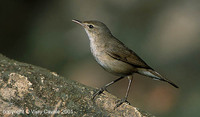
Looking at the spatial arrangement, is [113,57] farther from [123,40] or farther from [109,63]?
[123,40]

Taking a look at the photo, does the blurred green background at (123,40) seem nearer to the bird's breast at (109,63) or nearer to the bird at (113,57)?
the bird at (113,57)

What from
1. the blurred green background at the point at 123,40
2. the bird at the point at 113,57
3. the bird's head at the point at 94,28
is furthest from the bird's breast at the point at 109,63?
the blurred green background at the point at 123,40

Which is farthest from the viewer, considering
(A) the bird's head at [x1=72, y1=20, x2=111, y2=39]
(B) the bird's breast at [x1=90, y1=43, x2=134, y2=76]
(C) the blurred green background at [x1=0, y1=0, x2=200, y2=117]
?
(C) the blurred green background at [x1=0, y1=0, x2=200, y2=117]

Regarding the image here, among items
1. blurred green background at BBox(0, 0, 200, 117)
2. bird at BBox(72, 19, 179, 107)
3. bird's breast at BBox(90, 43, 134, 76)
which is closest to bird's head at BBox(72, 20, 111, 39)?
bird at BBox(72, 19, 179, 107)

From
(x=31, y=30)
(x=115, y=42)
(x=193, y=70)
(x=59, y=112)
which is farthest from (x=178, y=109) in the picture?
(x=31, y=30)

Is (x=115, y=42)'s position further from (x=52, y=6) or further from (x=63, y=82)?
(x=52, y=6)

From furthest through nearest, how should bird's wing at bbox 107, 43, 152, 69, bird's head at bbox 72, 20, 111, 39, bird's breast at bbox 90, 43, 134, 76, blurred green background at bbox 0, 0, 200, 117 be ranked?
blurred green background at bbox 0, 0, 200, 117, bird's head at bbox 72, 20, 111, 39, bird's wing at bbox 107, 43, 152, 69, bird's breast at bbox 90, 43, 134, 76

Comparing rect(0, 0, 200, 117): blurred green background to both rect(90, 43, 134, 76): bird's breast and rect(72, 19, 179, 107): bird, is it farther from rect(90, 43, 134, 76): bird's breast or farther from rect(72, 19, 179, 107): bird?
rect(90, 43, 134, 76): bird's breast
